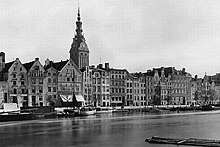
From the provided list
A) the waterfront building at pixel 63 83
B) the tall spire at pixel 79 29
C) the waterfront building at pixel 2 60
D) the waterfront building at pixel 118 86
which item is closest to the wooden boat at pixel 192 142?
the waterfront building at pixel 63 83

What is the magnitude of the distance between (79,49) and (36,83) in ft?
94.8

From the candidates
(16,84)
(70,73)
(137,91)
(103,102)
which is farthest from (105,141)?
(137,91)

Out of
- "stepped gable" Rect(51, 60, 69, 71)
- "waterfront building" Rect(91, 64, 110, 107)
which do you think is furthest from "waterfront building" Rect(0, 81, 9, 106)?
"waterfront building" Rect(91, 64, 110, 107)

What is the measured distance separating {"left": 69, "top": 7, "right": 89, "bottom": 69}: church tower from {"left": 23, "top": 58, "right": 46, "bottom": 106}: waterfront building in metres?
24.1

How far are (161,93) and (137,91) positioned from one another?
44.6ft

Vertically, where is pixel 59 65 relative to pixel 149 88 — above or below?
above

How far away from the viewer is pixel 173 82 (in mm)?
153250

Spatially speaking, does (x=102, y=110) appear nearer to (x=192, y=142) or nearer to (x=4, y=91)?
(x=4, y=91)

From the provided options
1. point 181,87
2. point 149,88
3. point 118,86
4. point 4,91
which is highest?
point 118,86

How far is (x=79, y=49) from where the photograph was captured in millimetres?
129000

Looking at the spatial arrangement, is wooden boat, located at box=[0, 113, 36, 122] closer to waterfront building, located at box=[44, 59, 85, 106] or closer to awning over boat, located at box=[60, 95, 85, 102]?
waterfront building, located at box=[44, 59, 85, 106]

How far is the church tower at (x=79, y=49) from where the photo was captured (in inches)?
5039

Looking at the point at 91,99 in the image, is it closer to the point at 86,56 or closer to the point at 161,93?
the point at 86,56

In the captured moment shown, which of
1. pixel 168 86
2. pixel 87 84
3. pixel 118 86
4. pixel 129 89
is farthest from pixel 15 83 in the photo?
pixel 168 86
